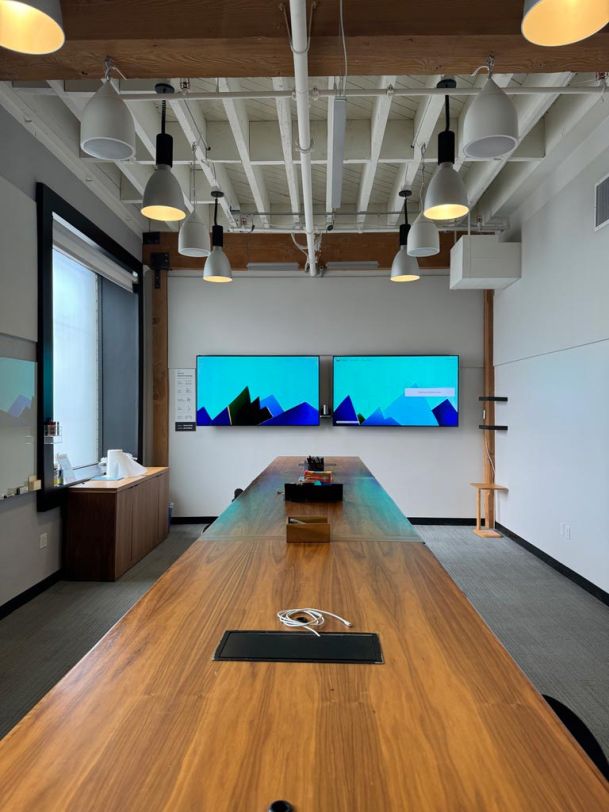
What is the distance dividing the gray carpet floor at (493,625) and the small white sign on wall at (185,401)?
1.72 metres

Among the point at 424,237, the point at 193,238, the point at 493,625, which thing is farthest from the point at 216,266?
the point at 493,625

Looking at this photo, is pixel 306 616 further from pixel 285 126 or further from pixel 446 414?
pixel 446 414

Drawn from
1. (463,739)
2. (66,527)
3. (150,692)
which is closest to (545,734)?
(463,739)

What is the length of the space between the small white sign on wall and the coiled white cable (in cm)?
517

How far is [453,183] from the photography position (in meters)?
2.74

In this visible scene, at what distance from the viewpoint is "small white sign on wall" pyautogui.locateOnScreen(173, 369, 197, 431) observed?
6414mm

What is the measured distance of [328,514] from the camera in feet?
8.60

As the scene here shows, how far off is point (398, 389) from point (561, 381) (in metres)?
2.00

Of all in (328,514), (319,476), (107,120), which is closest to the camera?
(107,120)

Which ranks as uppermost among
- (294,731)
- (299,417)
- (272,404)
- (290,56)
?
(290,56)

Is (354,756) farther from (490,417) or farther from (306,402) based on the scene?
(490,417)

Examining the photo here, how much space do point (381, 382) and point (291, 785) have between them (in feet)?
18.4

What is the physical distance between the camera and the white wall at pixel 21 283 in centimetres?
354

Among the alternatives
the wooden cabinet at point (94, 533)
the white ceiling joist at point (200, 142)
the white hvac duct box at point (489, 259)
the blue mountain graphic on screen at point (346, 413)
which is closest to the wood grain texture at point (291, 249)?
the white ceiling joist at point (200, 142)
